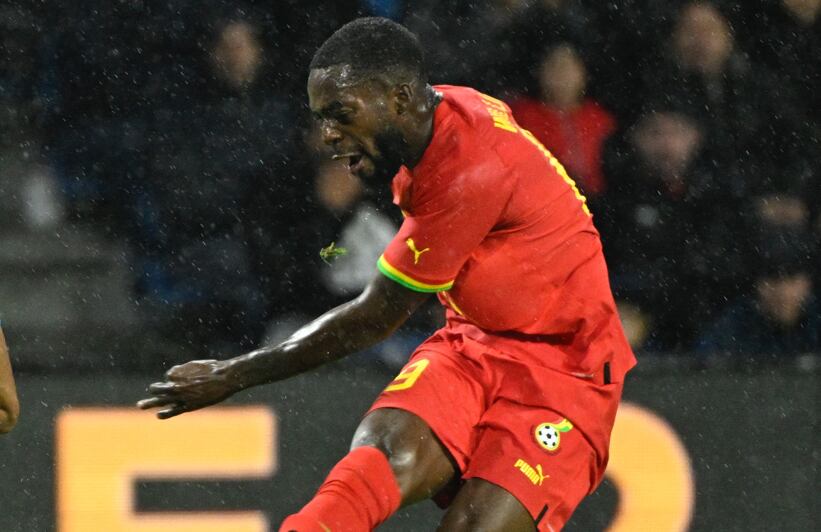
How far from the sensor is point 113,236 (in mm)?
5934

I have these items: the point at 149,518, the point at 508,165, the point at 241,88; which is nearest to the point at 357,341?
the point at 508,165

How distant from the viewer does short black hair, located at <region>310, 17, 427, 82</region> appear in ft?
12.8

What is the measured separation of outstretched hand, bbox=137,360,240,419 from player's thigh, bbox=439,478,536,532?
63 centimetres

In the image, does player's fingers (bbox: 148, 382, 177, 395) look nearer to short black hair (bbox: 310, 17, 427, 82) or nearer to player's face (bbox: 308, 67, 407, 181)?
player's face (bbox: 308, 67, 407, 181)

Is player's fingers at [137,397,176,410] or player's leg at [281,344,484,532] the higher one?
player's fingers at [137,397,176,410]

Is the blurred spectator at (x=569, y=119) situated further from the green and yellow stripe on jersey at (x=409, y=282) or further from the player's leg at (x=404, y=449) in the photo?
the green and yellow stripe on jersey at (x=409, y=282)

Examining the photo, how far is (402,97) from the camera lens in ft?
12.9

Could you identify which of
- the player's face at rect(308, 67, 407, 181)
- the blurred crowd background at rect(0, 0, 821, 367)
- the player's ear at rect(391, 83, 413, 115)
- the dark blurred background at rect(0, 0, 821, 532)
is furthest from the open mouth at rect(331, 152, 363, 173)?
the blurred crowd background at rect(0, 0, 821, 367)

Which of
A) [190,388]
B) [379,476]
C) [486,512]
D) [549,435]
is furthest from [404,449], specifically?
[190,388]

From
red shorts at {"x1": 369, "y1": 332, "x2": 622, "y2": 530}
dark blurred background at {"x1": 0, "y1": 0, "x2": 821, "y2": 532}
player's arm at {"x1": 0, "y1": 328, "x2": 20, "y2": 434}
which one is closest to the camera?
player's arm at {"x1": 0, "y1": 328, "x2": 20, "y2": 434}

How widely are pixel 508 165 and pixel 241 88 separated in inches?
90.6

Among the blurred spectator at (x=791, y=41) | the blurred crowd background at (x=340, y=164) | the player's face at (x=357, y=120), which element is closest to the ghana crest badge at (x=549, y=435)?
the player's face at (x=357, y=120)

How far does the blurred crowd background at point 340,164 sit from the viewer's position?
595 centimetres

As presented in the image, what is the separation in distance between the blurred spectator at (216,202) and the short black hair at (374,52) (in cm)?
212
